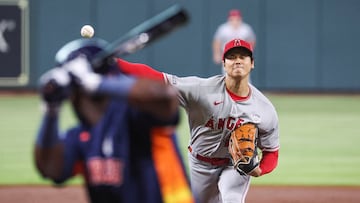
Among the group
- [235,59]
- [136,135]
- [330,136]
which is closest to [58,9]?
[330,136]

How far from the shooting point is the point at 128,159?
3.29m

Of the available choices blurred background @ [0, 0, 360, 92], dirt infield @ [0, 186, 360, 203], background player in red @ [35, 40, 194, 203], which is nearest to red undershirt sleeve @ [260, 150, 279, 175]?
dirt infield @ [0, 186, 360, 203]

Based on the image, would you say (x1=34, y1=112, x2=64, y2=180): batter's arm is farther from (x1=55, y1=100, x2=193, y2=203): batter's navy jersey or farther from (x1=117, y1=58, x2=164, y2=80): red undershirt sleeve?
(x1=117, y1=58, x2=164, y2=80): red undershirt sleeve

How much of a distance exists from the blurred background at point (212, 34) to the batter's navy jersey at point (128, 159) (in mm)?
18236

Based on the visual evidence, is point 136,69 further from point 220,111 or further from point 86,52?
point 86,52

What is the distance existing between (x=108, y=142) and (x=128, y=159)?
101mm

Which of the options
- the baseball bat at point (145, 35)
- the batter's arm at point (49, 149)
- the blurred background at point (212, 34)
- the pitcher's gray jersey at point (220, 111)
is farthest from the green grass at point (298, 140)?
the baseball bat at point (145, 35)

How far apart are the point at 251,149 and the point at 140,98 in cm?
321

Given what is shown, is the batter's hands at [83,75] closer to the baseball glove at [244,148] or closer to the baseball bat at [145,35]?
the baseball bat at [145,35]

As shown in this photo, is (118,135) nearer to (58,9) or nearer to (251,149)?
(251,149)

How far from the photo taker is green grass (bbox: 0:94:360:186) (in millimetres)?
10664

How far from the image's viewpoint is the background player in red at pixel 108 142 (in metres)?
3.08

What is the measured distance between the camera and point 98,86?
9.86ft

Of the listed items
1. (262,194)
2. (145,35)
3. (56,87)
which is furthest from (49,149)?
(262,194)
